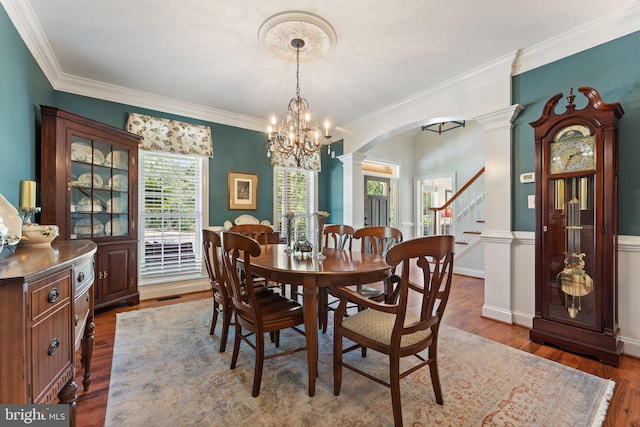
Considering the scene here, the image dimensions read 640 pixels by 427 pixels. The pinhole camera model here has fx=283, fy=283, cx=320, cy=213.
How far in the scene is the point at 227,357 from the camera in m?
2.18

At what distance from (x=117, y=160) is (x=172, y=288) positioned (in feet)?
5.92

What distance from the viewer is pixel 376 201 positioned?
660 centimetres

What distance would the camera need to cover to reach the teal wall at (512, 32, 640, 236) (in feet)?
7.38

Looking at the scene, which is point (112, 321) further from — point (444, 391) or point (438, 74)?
point (438, 74)

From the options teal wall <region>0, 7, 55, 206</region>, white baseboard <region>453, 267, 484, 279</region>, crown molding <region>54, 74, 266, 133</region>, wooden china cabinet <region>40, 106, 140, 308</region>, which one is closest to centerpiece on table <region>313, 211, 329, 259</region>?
teal wall <region>0, 7, 55, 206</region>

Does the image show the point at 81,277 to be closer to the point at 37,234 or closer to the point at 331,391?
the point at 37,234

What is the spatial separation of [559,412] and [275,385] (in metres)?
1.65

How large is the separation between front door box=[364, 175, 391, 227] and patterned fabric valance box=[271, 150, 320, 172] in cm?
165

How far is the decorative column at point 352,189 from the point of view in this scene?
488 centimetres

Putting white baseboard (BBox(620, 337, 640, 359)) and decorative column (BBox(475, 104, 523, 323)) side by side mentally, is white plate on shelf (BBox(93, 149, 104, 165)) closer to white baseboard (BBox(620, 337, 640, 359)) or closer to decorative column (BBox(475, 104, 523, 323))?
decorative column (BBox(475, 104, 523, 323))

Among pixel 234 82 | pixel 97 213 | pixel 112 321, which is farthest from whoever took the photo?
Answer: pixel 234 82

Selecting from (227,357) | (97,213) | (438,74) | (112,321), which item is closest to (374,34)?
(438,74)

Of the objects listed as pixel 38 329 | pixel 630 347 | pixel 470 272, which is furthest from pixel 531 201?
pixel 38 329

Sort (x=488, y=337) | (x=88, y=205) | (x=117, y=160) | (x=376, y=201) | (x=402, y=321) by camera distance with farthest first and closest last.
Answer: (x=376, y=201) → (x=117, y=160) → (x=88, y=205) → (x=488, y=337) → (x=402, y=321)
